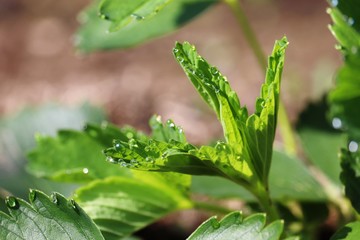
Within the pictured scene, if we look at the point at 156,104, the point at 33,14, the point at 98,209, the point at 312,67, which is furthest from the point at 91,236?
the point at 33,14

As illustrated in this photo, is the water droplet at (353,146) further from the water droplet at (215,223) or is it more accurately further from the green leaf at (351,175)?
the water droplet at (215,223)

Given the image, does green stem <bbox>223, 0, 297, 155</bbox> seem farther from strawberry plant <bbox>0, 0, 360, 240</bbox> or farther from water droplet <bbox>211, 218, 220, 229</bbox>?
water droplet <bbox>211, 218, 220, 229</bbox>

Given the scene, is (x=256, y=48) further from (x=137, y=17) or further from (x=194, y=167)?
(x=194, y=167)

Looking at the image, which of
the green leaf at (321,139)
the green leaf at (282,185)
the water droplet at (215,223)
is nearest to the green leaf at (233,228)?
the water droplet at (215,223)

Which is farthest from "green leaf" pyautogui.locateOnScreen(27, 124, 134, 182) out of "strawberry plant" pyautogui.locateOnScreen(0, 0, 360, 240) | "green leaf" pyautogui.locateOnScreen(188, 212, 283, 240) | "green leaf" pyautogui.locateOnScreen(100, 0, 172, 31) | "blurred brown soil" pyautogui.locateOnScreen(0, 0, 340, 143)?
"blurred brown soil" pyautogui.locateOnScreen(0, 0, 340, 143)

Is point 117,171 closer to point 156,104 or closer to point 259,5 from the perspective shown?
point 156,104
